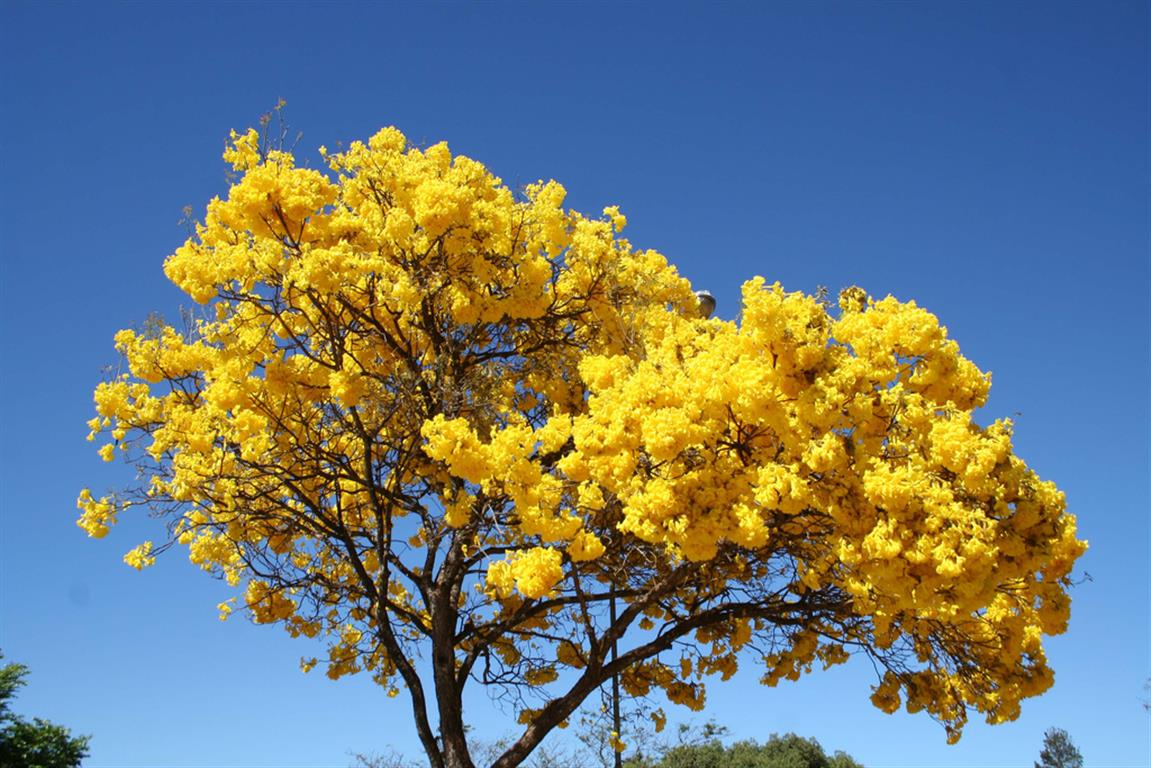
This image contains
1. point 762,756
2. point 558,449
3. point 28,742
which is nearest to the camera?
point 558,449

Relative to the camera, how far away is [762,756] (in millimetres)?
38312

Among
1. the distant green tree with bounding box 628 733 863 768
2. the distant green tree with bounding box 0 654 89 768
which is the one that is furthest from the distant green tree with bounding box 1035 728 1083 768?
the distant green tree with bounding box 0 654 89 768

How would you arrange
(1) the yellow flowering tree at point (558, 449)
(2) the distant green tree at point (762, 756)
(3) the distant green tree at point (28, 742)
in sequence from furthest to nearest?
(2) the distant green tree at point (762, 756) → (3) the distant green tree at point (28, 742) → (1) the yellow flowering tree at point (558, 449)

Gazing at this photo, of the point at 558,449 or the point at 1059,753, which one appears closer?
the point at 558,449

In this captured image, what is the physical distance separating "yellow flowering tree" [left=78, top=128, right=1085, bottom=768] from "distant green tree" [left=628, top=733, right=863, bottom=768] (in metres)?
23.8

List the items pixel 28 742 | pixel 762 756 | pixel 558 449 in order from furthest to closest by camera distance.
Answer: pixel 762 756, pixel 28 742, pixel 558 449

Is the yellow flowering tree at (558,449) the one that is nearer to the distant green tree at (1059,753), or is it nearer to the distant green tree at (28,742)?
the distant green tree at (28,742)

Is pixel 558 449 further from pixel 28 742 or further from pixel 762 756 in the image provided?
pixel 762 756

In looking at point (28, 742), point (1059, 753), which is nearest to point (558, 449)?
point (28, 742)

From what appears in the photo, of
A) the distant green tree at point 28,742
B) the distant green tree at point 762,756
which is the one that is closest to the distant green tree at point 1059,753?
the distant green tree at point 762,756

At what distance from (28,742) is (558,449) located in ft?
65.8

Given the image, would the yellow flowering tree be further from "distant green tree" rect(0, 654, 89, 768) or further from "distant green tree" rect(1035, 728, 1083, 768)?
"distant green tree" rect(1035, 728, 1083, 768)

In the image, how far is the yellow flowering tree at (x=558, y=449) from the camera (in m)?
8.30

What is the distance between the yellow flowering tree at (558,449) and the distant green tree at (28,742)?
45.7 feet
